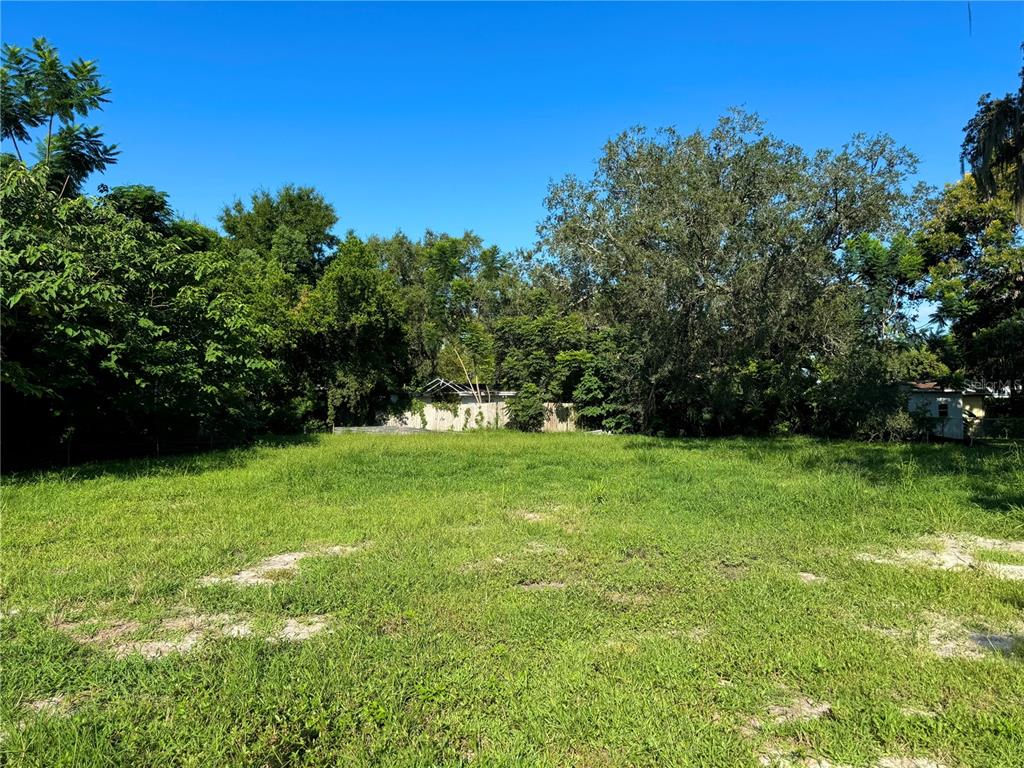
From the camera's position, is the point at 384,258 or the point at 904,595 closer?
the point at 904,595

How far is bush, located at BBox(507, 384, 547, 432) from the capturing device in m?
20.4

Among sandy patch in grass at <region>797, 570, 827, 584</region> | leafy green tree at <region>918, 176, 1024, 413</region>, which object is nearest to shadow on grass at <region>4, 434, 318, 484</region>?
sandy patch in grass at <region>797, 570, 827, 584</region>

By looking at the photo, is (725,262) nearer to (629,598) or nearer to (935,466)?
(935,466)

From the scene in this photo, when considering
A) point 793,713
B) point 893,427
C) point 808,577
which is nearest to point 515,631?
point 793,713

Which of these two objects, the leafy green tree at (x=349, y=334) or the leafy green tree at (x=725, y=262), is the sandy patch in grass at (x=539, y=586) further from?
the leafy green tree at (x=349, y=334)

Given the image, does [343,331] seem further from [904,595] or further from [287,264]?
[904,595]

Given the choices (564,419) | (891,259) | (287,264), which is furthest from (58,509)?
(891,259)

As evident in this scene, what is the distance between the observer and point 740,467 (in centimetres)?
988

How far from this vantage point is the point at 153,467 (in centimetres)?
966

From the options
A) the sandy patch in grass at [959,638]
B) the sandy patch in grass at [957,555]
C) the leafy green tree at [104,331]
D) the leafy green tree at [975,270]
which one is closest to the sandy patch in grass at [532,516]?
the sandy patch in grass at [957,555]

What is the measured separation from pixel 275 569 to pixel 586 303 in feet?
59.1

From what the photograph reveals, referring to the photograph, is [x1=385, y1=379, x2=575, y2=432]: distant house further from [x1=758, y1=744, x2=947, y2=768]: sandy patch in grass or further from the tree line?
[x1=758, y1=744, x2=947, y2=768]: sandy patch in grass

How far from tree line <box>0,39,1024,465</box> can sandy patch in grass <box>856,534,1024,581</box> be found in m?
8.29

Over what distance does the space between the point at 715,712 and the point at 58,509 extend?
7220 millimetres
